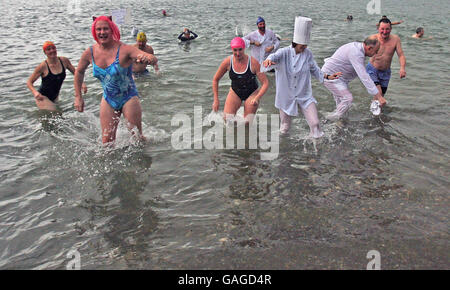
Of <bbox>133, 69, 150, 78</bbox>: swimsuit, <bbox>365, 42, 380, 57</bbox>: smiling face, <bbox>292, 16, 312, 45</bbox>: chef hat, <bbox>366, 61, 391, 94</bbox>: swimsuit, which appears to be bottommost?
<bbox>133, 69, 150, 78</bbox>: swimsuit

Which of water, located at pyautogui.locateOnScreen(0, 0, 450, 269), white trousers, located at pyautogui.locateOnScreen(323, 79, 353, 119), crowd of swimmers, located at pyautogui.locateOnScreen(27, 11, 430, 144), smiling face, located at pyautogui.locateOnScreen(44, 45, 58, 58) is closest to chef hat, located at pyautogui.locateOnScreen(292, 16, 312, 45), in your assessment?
crowd of swimmers, located at pyautogui.locateOnScreen(27, 11, 430, 144)

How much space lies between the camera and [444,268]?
360 cm

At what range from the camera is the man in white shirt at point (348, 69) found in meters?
6.32

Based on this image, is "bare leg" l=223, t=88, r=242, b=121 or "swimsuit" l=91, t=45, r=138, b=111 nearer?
"swimsuit" l=91, t=45, r=138, b=111

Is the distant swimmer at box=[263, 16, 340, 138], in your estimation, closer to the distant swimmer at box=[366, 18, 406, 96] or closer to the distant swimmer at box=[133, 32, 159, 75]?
the distant swimmer at box=[366, 18, 406, 96]

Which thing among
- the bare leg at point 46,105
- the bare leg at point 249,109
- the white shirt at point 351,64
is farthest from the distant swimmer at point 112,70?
the white shirt at point 351,64

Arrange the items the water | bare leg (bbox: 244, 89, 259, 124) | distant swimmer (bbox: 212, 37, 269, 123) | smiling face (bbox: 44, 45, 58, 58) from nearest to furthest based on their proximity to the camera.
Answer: the water, distant swimmer (bbox: 212, 37, 269, 123), bare leg (bbox: 244, 89, 259, 124), smiling face (bbox: 44, 45, 58, 58)

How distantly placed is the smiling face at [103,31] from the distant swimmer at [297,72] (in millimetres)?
2284

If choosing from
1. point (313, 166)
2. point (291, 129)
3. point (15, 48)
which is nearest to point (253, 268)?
point (313, 166)

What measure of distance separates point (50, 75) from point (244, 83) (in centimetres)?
420

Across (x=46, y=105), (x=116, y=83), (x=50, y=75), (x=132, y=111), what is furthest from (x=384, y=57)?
(x=46, y=105)

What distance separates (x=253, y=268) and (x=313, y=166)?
250 cm

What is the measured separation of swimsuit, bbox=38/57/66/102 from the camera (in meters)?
7.81

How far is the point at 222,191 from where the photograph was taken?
5.14 meters
